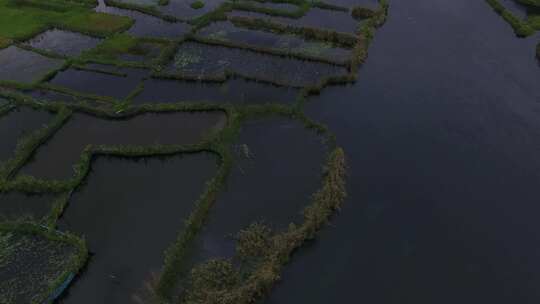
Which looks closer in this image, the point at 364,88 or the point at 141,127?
the point at 141,127

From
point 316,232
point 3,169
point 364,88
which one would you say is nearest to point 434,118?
point 364,88

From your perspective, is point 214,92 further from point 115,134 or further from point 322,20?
point 322,20

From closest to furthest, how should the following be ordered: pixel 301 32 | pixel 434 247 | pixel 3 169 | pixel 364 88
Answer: pixel 434 247
pixel 3 169
pixel 364 88
pixel 301 32

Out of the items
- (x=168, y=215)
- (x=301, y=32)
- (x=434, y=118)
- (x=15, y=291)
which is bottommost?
(x=15, y=291)

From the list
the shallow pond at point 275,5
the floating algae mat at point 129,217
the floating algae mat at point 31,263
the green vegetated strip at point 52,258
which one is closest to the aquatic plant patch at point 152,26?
the shallow pond at point 275,5

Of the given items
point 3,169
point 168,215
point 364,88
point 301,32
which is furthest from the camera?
point 301,32

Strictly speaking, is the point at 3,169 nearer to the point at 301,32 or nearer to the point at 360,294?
the point at 360,294

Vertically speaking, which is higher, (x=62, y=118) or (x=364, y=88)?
(x=364, y=88)

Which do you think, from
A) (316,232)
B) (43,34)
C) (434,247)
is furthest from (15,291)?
(43,34)
